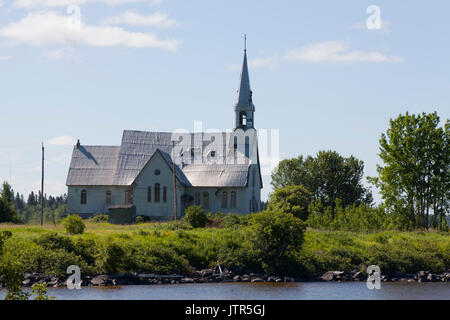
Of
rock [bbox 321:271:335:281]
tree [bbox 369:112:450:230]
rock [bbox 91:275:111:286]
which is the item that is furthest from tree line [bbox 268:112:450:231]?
rock [bbox 91:275:111:286]

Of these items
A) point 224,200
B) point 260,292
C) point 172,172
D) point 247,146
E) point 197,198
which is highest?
point 247,146

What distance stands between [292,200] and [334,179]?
534 inches

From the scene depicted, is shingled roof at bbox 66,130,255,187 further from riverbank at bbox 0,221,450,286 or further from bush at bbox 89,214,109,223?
riverbank at bbox 0,221,450,286

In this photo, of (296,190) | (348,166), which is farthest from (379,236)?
(348,166)

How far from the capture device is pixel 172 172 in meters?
66.2

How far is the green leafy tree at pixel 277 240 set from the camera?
41.3m

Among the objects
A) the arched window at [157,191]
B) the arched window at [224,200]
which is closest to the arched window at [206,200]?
the arched window at [224,200]

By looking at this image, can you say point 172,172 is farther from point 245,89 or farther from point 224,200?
point 245,89

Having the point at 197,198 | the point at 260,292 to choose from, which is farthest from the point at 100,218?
the point at 260,292

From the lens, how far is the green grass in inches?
1483

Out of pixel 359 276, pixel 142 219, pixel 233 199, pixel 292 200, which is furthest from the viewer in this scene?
pixel 292 200

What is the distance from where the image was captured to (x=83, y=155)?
239 feet

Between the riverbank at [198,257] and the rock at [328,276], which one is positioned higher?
the riverbank at [198,257]

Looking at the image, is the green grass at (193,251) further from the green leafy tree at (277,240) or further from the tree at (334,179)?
the tree at (334,179)
